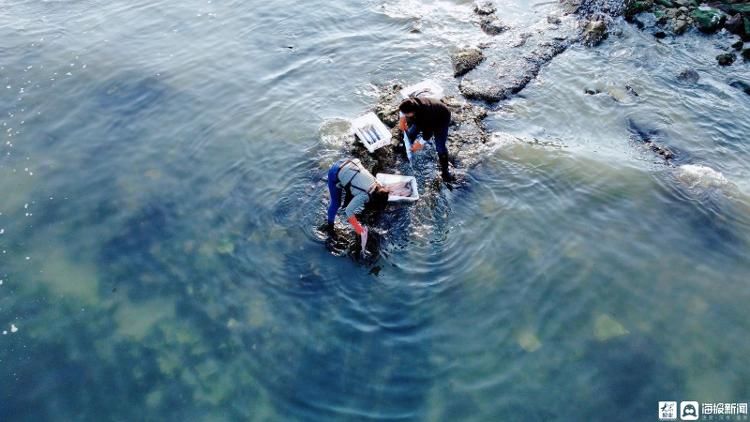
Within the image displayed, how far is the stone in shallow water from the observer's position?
908cm

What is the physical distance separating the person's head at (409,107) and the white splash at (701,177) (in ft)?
21.4

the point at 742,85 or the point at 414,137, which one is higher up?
the point at 414,137

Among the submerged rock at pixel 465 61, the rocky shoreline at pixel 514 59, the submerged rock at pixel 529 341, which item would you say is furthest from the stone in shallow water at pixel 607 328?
the submerged rock at pixel 465 61

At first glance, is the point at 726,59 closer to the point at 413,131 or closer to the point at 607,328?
the point at 413,131

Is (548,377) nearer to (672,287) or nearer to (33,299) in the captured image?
(672,287)

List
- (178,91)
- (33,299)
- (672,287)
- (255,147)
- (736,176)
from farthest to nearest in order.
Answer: (178,91) < (255,147) < (736,176) < (33,299) < (672,287)

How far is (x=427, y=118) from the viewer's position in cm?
1070

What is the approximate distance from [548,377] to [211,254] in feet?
24.2

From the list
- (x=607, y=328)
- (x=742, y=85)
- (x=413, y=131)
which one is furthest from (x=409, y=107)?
(x=742, y=85)

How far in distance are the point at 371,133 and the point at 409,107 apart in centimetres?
180

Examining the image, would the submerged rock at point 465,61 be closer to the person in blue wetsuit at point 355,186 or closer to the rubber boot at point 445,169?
the rubber boot at point 445,169

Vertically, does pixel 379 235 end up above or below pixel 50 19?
below

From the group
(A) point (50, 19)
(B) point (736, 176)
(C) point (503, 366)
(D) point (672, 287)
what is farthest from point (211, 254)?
(A) point (50, 19)

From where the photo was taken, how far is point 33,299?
1048cm
